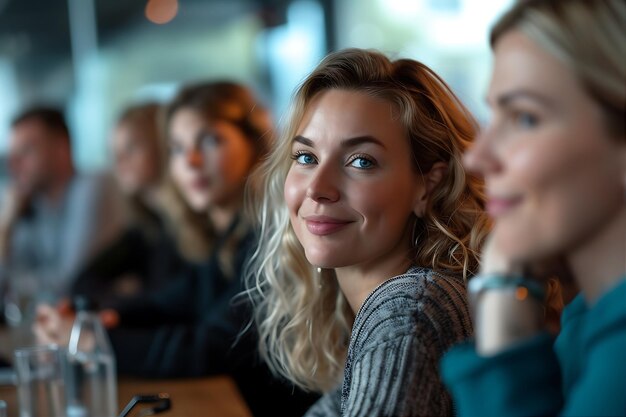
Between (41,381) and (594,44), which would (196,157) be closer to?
(41,381)

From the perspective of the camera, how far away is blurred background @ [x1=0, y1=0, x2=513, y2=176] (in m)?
5.91

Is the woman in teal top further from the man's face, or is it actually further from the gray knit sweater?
the man's face

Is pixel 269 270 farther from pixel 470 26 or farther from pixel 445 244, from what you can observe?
pixel 470 26

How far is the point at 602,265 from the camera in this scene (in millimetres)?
879

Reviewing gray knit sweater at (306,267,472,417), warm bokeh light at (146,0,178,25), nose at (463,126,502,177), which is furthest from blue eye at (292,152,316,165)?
warm bokeh light at (146,0,178,25)

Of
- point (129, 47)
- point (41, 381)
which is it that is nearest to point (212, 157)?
point (41, 381)

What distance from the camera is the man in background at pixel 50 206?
3.70 metres

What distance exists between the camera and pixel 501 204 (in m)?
0.89

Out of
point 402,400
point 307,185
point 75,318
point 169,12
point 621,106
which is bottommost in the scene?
point 75,318

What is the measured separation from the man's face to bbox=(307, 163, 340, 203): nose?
285 cm

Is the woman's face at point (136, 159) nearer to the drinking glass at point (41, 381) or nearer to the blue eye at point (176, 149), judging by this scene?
the blue eye at point (176, 149)

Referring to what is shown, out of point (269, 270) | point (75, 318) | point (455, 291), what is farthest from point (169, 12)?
point (455, 291)

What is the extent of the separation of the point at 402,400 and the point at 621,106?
0.46 meters

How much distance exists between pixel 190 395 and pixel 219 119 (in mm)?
944
